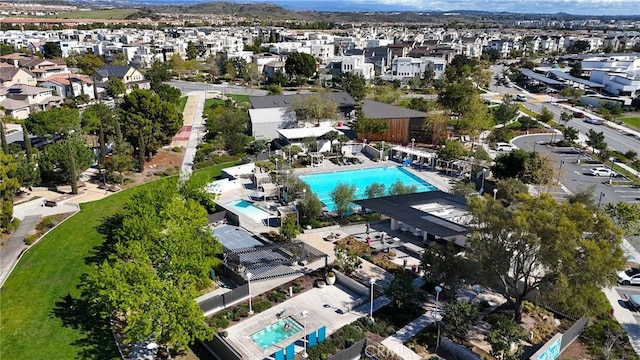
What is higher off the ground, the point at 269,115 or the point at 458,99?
the point at 458,99

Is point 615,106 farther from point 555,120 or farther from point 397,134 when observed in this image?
Answer: point 397,134

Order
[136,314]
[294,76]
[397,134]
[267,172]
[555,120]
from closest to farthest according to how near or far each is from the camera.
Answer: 1. [136,314]
2. [267,172]
3. [397,134]
4. [555,120]
5. [294,76]

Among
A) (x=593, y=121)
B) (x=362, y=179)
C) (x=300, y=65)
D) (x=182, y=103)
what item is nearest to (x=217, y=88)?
(x=182, y=103)

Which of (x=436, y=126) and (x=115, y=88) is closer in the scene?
(x=436, y=126)

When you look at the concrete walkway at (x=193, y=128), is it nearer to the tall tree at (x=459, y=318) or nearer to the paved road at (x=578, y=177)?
the tall tree at (x=459, y=318)

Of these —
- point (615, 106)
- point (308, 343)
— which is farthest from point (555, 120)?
point (308, 343)

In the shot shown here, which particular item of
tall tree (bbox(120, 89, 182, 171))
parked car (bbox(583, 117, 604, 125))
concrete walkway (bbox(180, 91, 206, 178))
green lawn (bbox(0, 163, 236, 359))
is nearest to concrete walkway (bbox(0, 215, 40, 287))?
green lawn (bbox(0, 163, 236, 359))

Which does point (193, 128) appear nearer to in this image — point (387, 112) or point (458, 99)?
point (387, 112)
